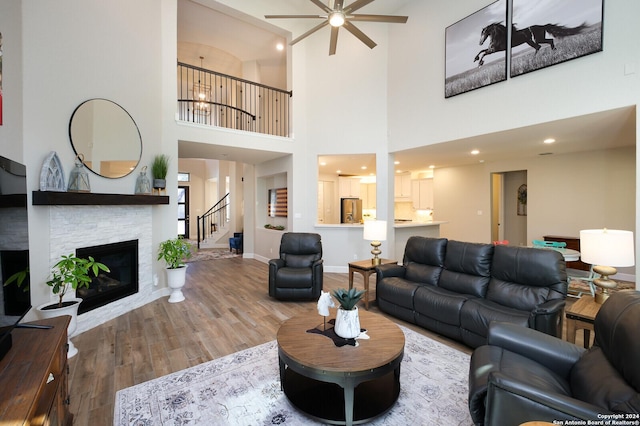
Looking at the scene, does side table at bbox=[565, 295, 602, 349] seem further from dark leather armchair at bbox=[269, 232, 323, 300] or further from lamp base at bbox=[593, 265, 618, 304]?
dark leather armchair at bbox=[269, 232, 323, 300]

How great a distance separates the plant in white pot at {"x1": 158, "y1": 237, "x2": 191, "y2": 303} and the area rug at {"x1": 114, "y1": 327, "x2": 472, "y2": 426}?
203 centimetres

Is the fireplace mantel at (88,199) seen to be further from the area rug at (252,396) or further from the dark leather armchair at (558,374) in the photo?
the dark leather armchair at (558,374)

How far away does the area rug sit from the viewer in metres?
Answer: 1.90

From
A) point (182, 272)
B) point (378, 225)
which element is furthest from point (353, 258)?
point (182, 272)

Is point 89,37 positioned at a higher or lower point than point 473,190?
higher

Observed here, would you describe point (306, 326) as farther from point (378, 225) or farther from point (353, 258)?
point (353, 258)

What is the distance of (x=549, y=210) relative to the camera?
641 centimetres

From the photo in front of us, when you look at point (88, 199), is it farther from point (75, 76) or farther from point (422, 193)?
point (422, 193)

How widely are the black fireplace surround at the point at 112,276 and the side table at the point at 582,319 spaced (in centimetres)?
483

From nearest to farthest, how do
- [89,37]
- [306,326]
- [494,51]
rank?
1. [306,326]
2. [89,37]
3. [494,51]

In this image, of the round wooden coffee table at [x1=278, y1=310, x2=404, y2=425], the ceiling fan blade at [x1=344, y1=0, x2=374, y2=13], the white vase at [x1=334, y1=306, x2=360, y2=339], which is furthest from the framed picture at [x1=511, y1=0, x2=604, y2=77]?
the white vase at [x1=334, y1=306, x2=360, y2=339]

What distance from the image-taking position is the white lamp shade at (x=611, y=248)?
217cm

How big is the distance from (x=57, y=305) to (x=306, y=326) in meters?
2.53

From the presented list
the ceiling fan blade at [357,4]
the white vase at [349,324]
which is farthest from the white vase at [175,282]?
the ceiling fan blade at [357,4]
